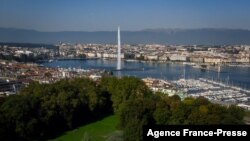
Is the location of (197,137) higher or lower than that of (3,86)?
higher

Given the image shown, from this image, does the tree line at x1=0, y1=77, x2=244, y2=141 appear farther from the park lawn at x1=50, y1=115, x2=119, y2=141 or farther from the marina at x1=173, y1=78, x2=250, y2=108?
the marina at x1=173, y1=78, x2=250, y2=108

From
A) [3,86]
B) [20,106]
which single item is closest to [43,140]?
[20,106]

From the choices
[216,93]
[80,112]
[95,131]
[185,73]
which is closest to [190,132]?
[95,131]

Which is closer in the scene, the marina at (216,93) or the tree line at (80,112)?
the tree line at (80,112)

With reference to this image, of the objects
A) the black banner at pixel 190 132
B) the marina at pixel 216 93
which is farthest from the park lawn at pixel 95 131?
the marina at pixel 216 93

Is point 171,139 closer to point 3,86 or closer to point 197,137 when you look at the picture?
point 197,137

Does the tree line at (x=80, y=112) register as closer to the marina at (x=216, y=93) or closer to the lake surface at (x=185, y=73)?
the marina at (x=216, y=93)

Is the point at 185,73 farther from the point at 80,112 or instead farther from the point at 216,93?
the point at 80,112
